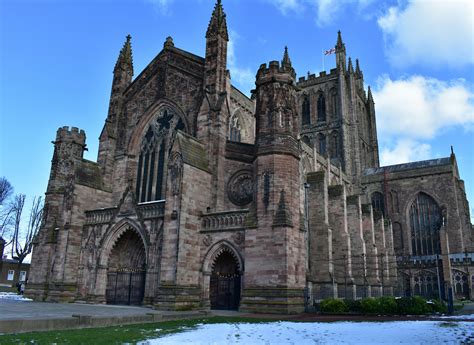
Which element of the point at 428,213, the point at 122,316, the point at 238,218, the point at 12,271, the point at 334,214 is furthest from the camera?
the point at 12,271

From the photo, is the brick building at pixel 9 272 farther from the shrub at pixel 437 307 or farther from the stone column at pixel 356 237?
the shrub at pixel 437 307

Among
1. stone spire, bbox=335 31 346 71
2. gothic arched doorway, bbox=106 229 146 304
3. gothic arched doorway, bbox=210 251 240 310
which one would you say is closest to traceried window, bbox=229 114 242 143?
gothic arched doorway, bbox=106 229 146 304

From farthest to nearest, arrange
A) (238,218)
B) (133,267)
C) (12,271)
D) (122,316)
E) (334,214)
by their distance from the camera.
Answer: (12,271) < (334,214) < (133,267) < (238,218) < (122,316)

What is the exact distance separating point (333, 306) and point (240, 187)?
9016mm

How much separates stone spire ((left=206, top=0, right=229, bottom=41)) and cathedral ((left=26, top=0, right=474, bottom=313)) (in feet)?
0.28

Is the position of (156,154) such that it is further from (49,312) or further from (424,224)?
(424,224)

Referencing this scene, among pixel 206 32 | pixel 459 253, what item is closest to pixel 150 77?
pixel 206 32

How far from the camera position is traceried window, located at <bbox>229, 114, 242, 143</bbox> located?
32.5m

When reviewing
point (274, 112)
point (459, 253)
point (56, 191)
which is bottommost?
point (459, 253)

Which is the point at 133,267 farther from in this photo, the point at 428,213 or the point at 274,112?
the point at 428,213

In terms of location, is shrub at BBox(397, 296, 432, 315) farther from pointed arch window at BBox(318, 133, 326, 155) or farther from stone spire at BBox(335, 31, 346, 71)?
stone spire at BBox(335, 31, 346, 71)

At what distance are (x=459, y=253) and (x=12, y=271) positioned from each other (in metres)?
62.7

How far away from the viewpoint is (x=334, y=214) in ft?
106

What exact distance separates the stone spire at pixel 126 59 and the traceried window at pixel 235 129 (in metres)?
9.21
